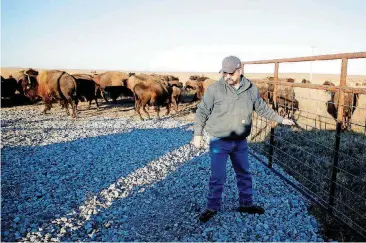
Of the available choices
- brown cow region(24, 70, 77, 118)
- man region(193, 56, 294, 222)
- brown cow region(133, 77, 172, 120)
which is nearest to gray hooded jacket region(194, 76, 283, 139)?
man region(193, 56, 294, 222)

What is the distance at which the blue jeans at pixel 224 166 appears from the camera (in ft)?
12.4

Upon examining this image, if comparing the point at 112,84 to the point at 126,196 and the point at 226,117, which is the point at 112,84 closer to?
the point at 126,196

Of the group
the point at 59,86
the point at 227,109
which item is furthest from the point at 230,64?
the point at 59,86

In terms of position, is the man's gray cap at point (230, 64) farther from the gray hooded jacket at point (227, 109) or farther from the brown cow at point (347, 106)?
the brown cow at point (347, 106)

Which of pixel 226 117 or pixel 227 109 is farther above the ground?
pixel 227 109

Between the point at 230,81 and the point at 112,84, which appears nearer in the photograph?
the point at 230,81

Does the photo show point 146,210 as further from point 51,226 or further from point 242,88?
point 242,88

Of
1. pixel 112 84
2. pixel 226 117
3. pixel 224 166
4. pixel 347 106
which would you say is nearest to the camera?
pixel 226 117

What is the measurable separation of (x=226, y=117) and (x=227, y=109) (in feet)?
0.36

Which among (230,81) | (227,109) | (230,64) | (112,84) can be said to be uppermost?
(230,64)

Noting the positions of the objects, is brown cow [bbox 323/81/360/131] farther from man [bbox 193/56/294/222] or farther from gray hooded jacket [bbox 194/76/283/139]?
gray hooded jacket [bbox 194/76/283/139]

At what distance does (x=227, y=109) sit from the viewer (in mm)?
3654

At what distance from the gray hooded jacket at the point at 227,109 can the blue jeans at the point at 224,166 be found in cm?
13

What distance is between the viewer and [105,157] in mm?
6992
